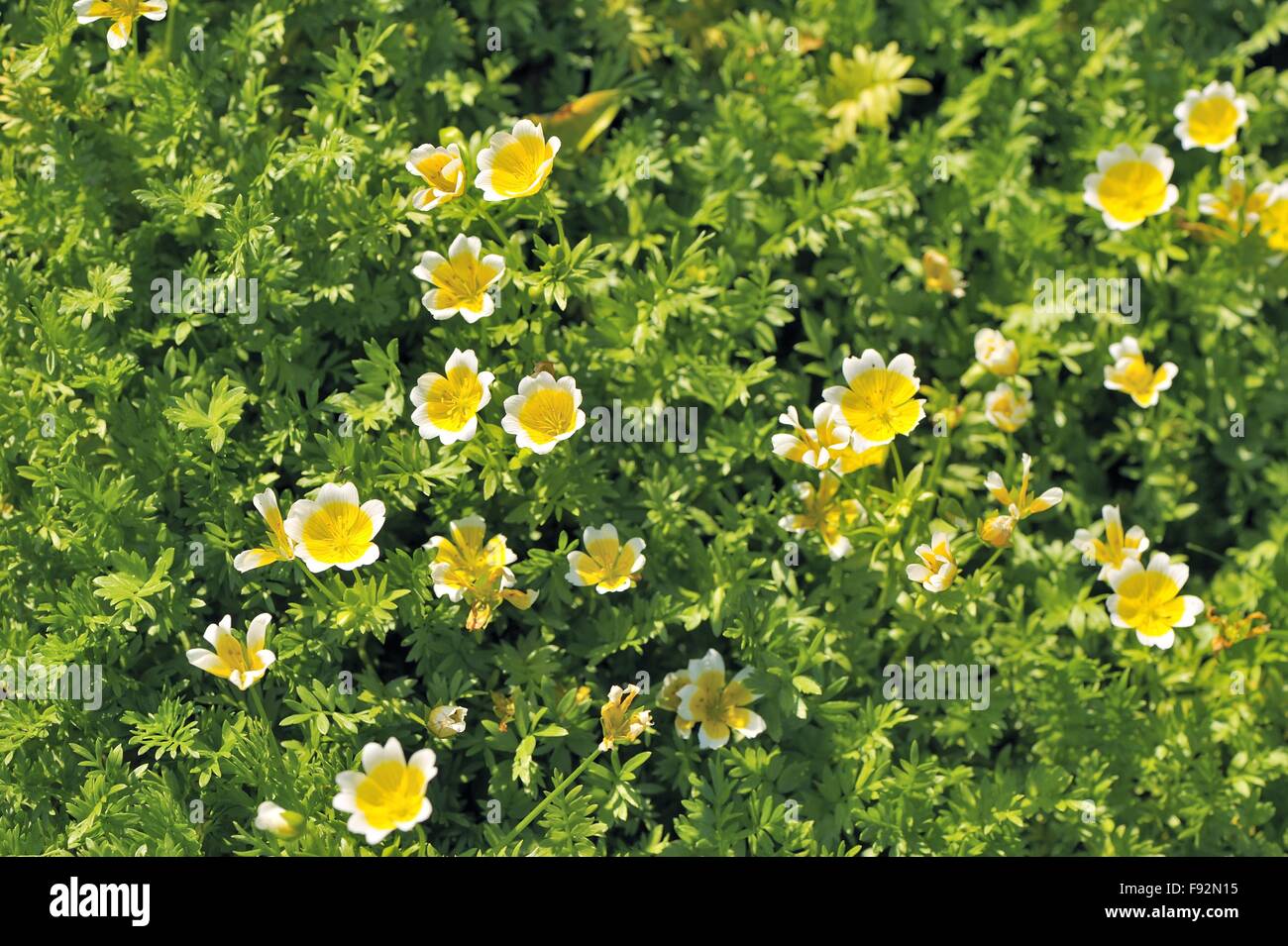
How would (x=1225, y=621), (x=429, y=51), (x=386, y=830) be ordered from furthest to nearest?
(x=429, y=51)
(x=1225, y=621)
(x=386, y=830)

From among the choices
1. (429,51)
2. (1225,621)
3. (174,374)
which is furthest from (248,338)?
(1225,621)

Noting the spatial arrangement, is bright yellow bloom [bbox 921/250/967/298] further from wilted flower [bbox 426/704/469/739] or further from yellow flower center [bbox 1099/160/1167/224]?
wilted flower [bbox 426/704/469/739]

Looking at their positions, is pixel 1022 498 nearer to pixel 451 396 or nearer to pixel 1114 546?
pixel 1114 546

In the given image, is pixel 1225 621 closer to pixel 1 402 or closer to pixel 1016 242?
pixel 1016 242

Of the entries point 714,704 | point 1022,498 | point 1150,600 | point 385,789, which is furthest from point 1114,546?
point 385,789

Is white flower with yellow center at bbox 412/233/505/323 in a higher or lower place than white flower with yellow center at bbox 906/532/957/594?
higher

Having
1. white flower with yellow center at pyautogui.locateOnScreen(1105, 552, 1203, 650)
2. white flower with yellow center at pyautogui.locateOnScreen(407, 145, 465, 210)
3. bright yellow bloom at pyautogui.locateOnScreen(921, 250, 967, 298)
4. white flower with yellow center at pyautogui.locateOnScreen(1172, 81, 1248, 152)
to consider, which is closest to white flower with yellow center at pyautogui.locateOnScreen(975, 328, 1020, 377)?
bright yellow bloom at pyautogui.locateOnScreen(921, 250, 967, 298)
